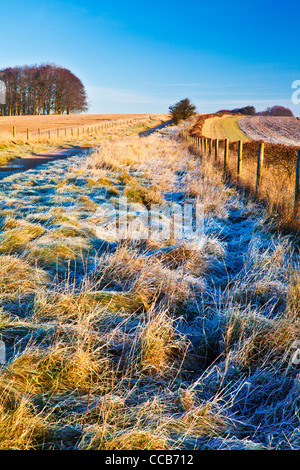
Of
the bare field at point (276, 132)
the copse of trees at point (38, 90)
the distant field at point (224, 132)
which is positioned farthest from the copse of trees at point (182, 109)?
the copse of trees at point (38, 90)

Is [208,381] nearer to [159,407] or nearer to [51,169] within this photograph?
[159,407]

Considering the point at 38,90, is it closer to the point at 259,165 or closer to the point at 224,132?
the point at 224,132

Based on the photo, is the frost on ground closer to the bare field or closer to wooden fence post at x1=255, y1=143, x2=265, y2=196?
wooden fence post at x1=255, y1=143, x2=265, y2=196

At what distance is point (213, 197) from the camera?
7.18m

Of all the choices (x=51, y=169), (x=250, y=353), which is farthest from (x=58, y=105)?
(x=250, y=353)

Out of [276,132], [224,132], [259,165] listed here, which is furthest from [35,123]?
[259,165]

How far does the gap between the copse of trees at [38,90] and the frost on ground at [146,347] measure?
6881 centimetres

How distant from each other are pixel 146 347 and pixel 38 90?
72202 mm

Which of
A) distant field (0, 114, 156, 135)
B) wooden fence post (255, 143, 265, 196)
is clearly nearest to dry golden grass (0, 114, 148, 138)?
distant field (0, 114, 156, 135)

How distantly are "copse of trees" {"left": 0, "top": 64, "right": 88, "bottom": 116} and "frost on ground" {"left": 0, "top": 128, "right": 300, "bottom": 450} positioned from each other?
68810 millimetres

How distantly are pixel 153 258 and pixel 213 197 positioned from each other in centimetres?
380

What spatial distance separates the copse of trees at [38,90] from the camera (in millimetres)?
62625

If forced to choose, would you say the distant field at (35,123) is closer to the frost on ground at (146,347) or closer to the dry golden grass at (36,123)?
the dry golden grass at (36,123)

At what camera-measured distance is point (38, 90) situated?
63.8m
